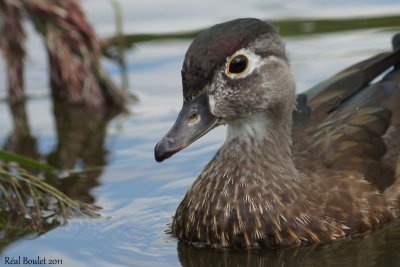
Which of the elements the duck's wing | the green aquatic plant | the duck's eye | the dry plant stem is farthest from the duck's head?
A: the dry plant stem

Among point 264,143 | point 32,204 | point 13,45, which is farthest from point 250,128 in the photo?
point 13,45

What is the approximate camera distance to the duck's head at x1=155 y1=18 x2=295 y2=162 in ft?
26.0

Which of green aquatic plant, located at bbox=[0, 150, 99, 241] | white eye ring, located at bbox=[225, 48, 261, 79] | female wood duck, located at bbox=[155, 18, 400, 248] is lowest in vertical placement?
green aquatic plant, located at bbox=[0, 150, 99, 241]

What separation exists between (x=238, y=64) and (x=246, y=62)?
0.32ft

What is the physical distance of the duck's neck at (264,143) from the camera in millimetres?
8430

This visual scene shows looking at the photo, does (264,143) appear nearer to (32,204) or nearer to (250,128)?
(250,128)

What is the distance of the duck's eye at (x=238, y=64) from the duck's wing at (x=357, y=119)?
941 millimetres

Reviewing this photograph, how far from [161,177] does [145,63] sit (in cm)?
284

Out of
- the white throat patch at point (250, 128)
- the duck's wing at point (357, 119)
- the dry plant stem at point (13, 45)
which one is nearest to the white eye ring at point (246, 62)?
A: the white throat patch at point (250, 128)

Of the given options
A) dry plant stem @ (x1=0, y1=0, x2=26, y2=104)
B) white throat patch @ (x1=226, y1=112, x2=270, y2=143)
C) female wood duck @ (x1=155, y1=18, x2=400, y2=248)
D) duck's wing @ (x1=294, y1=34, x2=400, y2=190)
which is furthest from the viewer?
dry plant stem @ (x1=0, y1=0, x2=26, y2=104)

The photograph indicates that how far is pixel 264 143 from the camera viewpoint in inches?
334

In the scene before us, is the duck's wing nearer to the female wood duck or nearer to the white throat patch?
the female wood duck

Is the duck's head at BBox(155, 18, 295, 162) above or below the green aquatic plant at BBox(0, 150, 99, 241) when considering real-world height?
above

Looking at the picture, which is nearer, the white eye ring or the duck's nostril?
the duck's nostril
